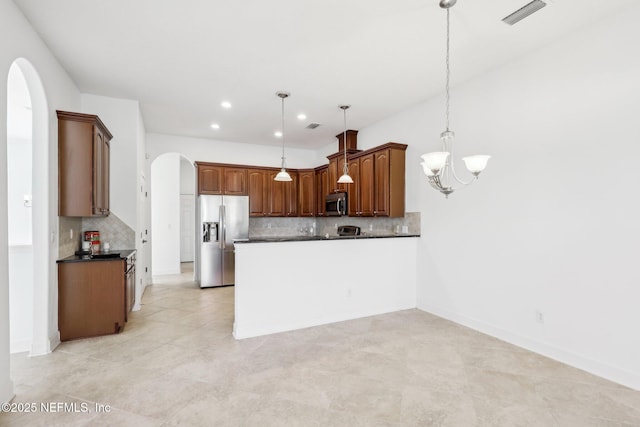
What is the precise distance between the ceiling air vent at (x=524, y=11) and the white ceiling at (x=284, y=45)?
0.06 meters

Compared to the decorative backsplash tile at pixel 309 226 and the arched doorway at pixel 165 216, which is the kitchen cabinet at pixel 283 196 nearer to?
the decorative backsplash tile at pixel 309 226

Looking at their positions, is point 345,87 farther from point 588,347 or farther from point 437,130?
point 588,347

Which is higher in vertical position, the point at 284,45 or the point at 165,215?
the point at 284,45

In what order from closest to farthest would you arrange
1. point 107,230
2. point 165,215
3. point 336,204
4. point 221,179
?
point 107,230, point 336,204, point 221,179, point 165,215

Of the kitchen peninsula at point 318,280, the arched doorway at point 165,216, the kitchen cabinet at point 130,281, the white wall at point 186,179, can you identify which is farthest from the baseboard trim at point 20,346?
the white wall at point 186,179

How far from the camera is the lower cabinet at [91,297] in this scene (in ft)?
11.3

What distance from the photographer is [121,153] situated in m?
4.47

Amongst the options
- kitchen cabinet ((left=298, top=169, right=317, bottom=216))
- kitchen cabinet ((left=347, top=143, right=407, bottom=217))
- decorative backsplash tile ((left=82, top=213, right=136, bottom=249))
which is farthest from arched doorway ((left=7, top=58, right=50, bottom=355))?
kitchen cabinet ((left=298, top=169, right=317, bottom=216))

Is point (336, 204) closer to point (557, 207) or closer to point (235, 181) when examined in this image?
point (235, 181)

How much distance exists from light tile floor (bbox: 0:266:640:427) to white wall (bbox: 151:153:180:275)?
14.7ft

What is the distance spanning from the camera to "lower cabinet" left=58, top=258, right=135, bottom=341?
3.43 metres

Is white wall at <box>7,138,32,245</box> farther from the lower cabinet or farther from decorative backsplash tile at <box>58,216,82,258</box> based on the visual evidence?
the lower cabinet

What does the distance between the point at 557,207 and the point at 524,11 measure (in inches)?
70.3

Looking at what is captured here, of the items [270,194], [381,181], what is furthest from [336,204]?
[270,194]
